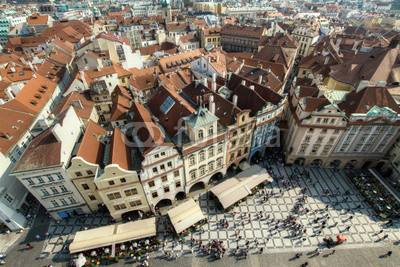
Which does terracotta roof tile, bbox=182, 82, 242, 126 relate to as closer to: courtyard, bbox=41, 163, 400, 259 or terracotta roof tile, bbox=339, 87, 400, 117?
courtyard, bbox=41, 163, 400, 259

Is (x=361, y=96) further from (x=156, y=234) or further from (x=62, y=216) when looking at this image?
(x=62, y=216)

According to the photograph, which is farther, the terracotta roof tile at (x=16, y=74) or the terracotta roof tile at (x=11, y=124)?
the terracotta roof tile at (x=16, y=74)

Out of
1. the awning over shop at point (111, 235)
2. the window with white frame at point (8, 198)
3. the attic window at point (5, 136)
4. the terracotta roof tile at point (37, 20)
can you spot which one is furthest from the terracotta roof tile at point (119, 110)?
the terracotta roof tile at point (37, 20)

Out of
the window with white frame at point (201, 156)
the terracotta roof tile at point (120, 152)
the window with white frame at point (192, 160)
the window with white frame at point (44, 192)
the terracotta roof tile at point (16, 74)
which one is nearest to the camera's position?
the terracotta roof tile at point (120, 152)

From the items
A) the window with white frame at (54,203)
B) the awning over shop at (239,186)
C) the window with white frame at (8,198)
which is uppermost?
the window with white frame at (8,198)

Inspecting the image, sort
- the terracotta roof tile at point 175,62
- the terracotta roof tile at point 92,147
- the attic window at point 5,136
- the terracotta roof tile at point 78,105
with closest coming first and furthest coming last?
1. the terracotta roof tile at point 92,147
2. the attic window at point 5,136
3. the terracotta roof tile at point 78,105
4. the terracotta roof tile at point 175,62

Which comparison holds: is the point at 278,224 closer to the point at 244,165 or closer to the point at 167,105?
the point at 244,165

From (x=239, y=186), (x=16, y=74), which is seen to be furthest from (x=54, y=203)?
(x=16, y=74)

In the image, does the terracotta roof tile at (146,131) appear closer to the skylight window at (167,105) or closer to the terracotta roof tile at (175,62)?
the skylight window at (167,105)
